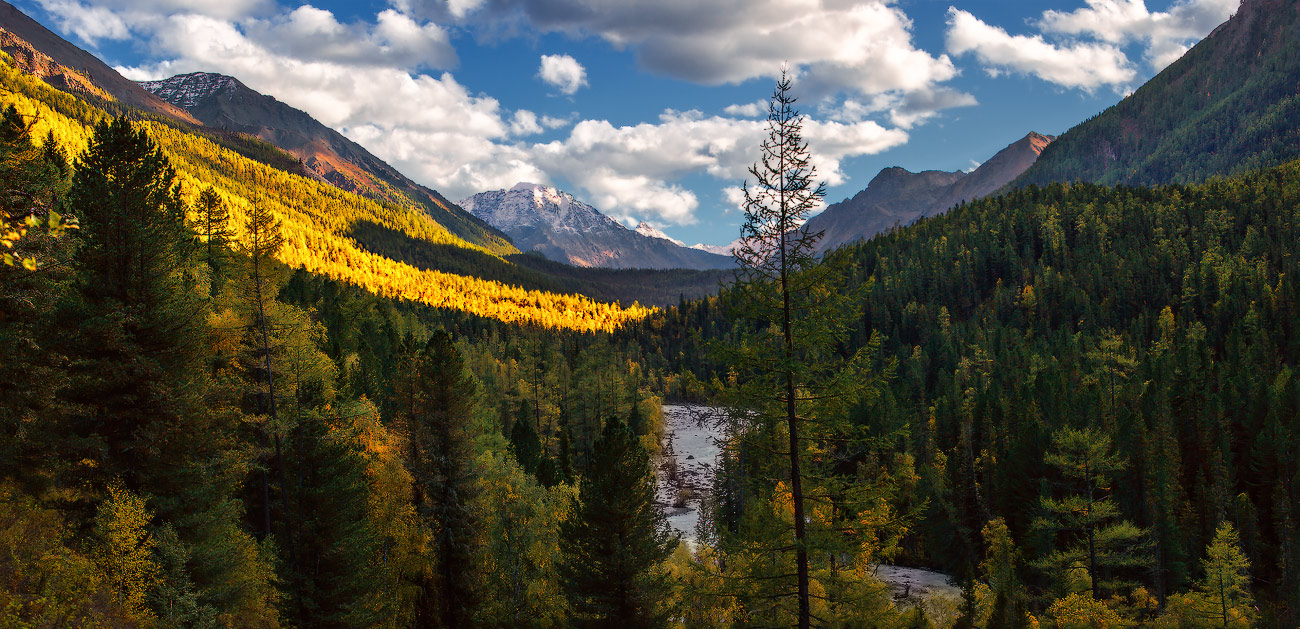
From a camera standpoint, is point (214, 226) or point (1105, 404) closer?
point (214, 226)

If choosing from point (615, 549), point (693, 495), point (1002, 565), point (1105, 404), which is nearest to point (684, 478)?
point (693, 495)

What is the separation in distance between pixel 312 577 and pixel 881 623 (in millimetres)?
26654

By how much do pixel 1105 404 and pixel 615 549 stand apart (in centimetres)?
7264

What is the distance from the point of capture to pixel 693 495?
74188mm

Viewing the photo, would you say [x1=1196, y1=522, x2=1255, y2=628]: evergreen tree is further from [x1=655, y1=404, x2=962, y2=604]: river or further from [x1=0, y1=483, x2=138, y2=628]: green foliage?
[x1=0, y1=483, x2=138, y2=628]: green foliage

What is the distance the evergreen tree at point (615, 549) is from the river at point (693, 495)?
517 cm

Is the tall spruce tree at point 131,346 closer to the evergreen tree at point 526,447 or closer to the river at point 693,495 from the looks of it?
the river at point 693,495

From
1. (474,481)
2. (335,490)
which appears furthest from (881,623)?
(335,490)

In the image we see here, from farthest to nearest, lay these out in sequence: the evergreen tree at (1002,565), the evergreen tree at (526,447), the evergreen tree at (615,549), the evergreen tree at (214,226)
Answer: the evergreen tree at (526,447)
the evergreen tree at (1002,565)
the evergreen tree at (214,226)
the evergreen tree at (615,549)

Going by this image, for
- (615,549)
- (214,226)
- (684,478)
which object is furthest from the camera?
(684,478)

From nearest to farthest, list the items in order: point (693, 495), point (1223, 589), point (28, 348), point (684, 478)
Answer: point (28, 348)
point (1223, 589)
point (693, 495)
point (684, 478)

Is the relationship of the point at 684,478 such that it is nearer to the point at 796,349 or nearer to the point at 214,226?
the point at 214,226

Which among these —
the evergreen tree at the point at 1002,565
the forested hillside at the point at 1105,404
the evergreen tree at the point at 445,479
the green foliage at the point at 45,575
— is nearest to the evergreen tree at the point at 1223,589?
the forested hillside at the point at 1105,404

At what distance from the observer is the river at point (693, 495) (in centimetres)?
5225
